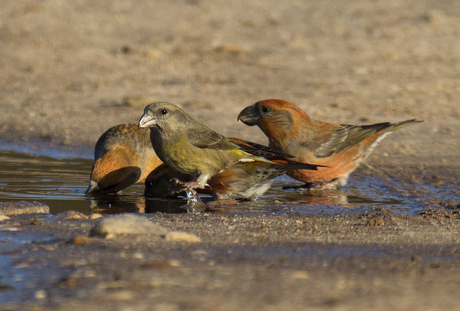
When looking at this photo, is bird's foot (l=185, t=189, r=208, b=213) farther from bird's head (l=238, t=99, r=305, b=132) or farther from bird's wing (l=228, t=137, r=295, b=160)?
bird's head (l=238, t=99, r=305, b=132)

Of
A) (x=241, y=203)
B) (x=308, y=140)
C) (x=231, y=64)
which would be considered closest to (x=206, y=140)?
(x=241, y=203)

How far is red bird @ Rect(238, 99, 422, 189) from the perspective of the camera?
6895mm

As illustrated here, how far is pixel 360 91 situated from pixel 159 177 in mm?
5513

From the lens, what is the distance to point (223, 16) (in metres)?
15.5

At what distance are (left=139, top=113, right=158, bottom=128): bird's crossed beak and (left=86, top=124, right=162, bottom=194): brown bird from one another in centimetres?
61

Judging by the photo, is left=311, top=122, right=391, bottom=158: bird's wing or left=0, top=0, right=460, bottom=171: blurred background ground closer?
left=311, top=122, right=391, bottom=158: bird's wing

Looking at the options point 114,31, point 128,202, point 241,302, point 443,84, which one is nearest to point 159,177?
point 128,202

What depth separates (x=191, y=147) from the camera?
593 cm

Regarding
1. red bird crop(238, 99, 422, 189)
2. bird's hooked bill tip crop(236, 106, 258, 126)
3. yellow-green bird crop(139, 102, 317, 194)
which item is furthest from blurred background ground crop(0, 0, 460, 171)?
yellow-green bird crop(139, 102, 317, 194)

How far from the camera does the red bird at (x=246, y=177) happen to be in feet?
20.5

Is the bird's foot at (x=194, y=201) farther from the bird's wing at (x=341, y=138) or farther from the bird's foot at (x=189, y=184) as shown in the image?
the bird's wing at (x=341, y=138)

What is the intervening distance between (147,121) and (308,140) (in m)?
1.90

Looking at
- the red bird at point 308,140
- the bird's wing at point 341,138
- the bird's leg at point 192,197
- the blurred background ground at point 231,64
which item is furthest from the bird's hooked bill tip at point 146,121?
the blurred background ground at point 231,64

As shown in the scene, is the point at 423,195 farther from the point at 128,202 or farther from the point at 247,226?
the point at 128,202
